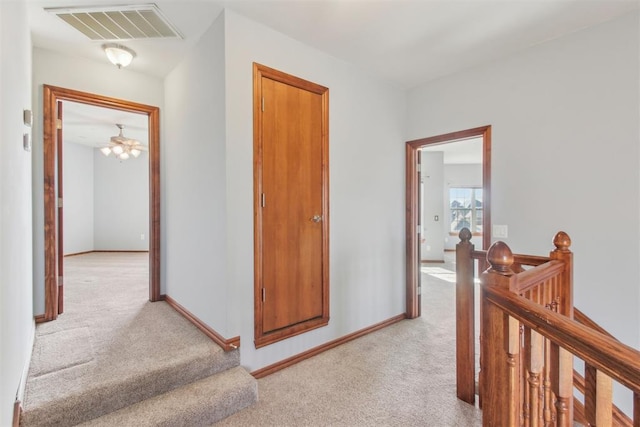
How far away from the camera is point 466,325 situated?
1.98 metres

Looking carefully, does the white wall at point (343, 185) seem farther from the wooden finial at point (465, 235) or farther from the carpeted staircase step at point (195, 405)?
the wooden finial at point (465, 235)

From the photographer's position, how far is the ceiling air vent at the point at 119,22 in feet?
6.46

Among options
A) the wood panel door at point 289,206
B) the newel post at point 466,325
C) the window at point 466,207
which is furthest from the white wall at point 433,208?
the newel post at point 466,325

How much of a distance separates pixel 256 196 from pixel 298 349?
1340mm

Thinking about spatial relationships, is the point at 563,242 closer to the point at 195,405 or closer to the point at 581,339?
the point at 581,339

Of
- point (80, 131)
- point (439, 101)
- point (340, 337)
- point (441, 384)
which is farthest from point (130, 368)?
point (80, 131)

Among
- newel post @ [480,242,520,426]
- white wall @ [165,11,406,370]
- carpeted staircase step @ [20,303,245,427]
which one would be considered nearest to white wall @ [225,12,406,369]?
white wall @ [165,11,406,370]

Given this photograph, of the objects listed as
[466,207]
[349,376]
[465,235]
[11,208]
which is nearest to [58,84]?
[11,208]

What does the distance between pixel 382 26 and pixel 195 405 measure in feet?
9.50

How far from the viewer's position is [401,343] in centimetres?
275

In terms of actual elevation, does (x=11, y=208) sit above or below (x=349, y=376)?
above

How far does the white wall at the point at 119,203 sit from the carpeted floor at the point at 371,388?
6.05 metres

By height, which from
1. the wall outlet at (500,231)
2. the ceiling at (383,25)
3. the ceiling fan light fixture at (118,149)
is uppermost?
the ceiling at (383,25)

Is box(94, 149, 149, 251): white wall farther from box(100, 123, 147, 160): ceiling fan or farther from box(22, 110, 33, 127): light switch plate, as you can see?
box(22, 110, 33, 127): light switch plate
